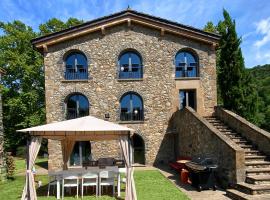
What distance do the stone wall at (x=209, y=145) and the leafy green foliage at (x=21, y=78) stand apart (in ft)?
61.6

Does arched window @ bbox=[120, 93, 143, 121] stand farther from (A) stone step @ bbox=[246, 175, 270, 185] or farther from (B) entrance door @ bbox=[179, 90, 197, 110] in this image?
(A) stone step @ bbox=[246, 175, 270, 185]

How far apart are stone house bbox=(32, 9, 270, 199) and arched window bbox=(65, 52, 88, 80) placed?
6 centimetres

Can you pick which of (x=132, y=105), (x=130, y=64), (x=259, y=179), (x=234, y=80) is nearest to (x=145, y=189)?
(x=259, y=179)

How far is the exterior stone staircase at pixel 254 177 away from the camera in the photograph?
8.66 meters

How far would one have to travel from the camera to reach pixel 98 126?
31.0ft

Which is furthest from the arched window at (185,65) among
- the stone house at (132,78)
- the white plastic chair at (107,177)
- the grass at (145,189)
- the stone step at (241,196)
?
the stone step at (241,196)

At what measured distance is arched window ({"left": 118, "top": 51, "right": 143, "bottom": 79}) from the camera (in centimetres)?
1734

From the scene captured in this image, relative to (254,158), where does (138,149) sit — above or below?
below

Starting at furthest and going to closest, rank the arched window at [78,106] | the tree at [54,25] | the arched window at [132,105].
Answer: the tree at [54,25] < the arched window at [132,105] < the arched window at [78,106]

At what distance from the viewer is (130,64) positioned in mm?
17375

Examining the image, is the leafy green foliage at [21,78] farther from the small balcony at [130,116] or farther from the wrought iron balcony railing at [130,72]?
the wrought iron balcony railing at [130,72]

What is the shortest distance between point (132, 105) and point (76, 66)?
4.35m

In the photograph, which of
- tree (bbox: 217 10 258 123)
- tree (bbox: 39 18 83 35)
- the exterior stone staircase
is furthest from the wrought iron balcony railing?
tree (bbox: 39 18 83 35)

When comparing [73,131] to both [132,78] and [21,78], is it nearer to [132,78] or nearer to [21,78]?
[132,78]
